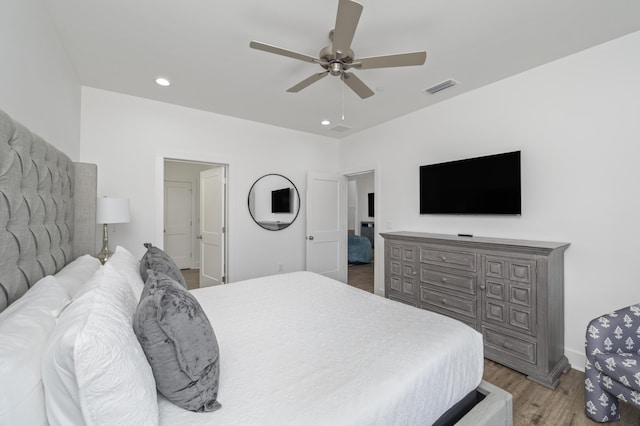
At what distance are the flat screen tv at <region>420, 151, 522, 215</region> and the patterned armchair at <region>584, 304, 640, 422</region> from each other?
45.0 inches

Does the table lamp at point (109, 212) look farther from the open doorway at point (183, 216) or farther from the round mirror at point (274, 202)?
the open doorway at point (183, 216)

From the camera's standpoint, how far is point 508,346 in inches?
93.8

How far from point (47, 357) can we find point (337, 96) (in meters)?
3.22

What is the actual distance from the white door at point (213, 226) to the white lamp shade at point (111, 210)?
1545mm

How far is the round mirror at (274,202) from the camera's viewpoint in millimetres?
4238

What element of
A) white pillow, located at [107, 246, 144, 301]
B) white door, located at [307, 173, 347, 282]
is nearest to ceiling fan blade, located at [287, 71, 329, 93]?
white pillow, located at [107, 246, 144, 301]

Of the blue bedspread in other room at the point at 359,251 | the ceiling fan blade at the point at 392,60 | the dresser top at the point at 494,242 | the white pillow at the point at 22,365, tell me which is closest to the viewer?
the white pillow at the point at 22,365

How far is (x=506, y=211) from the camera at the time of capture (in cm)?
277

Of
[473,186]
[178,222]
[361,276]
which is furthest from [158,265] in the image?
[178,222]

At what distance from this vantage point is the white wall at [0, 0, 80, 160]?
4.39 ft

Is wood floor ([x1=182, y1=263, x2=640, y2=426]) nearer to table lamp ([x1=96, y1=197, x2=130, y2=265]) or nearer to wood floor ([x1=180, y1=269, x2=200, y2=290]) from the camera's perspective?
table lamp ([x1=96, y1=197, x2=130, y2=265])

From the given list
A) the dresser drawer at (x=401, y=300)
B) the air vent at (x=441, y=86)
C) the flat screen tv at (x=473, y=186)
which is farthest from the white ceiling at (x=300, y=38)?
the dresser drawer at (x=401, y=300)

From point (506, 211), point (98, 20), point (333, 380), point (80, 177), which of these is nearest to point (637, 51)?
point (506, 211)

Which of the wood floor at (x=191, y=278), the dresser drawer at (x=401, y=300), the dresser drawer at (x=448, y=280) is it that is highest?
the dresser drawer at (x=448, y=280)
